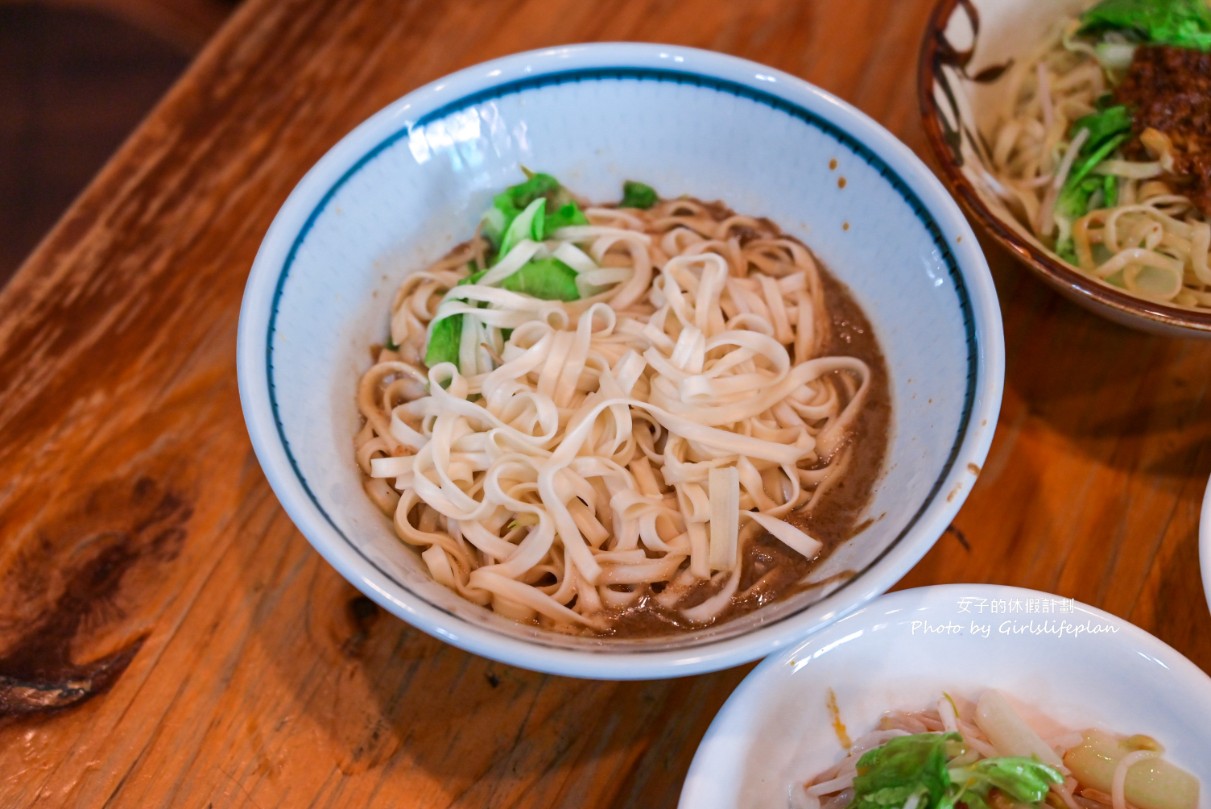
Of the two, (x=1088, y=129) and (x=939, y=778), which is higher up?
(x=1088, y=129)

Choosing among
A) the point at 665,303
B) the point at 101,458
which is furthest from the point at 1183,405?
the point at 101,458

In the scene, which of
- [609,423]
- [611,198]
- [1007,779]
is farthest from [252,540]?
[1007,779]

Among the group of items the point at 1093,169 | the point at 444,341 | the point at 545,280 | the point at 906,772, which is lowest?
the point at 906,772

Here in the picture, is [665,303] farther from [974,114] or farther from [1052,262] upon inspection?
[974,114]

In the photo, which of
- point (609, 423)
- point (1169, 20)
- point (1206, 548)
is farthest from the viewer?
point (1169, 20)

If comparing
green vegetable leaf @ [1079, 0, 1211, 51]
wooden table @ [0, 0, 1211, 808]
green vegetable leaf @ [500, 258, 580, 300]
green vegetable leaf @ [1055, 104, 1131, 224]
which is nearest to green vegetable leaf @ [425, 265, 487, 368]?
green vegetable leaf @ [500, 258, 580, 300]

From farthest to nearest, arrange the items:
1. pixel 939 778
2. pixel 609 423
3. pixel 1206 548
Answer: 1. pixel 609 423
2. pixel 1206 548
3. pixel 939 778

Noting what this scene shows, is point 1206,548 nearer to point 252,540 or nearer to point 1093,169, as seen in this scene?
point 1093,169

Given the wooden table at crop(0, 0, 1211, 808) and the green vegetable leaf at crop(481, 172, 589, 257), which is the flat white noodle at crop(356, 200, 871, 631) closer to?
the green vegetable leaf at crop(481, 172, 589, 257)

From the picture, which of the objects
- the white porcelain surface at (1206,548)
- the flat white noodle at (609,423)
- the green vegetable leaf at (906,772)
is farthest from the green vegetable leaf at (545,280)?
the white porcelain surface at (1206,548)
